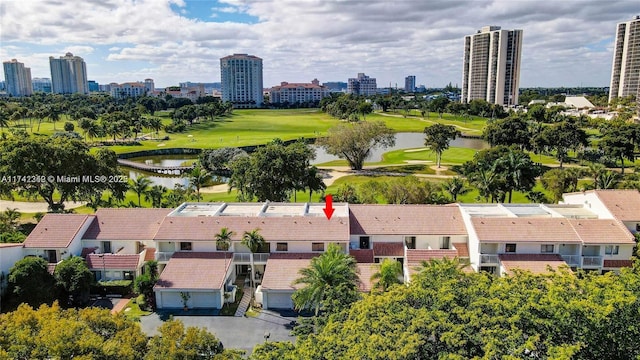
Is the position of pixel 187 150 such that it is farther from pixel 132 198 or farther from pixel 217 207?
pixel 217 207

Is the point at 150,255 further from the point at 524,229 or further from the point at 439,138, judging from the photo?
the point at 439,138

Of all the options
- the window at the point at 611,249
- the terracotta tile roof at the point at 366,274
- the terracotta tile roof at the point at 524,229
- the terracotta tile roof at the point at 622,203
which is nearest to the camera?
the terracotta tile roof at the point at 366,274

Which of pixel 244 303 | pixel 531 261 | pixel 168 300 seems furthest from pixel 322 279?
pixel 531 261

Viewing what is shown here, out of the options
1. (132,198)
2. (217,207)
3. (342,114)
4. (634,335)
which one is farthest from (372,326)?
(342,114)

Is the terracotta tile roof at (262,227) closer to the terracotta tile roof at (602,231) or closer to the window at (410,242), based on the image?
the window at (410,242)

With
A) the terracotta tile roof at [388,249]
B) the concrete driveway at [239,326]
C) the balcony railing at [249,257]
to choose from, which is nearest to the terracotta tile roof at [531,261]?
the terracotta tile roof at [388,249]

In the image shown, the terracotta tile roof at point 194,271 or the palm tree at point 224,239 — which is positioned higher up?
the palm tree at point 224,239
